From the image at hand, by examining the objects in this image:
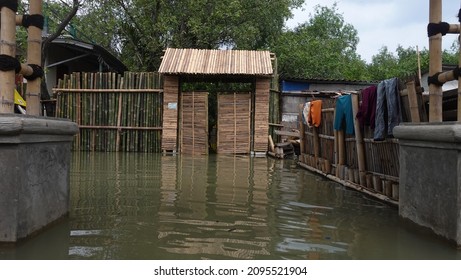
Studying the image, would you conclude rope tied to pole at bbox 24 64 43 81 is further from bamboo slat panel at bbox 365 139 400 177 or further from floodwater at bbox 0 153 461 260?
bamboo slat panel at bbox 365 139 400 177

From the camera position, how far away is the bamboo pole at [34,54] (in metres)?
5.02

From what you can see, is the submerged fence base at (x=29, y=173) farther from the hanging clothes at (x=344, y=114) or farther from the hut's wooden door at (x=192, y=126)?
the hut's wooden door at (x=192, y=126)

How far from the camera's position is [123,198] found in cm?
663

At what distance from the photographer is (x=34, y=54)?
5.17 meters

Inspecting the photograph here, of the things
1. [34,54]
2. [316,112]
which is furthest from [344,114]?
[34,54]

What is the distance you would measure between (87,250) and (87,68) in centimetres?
2091

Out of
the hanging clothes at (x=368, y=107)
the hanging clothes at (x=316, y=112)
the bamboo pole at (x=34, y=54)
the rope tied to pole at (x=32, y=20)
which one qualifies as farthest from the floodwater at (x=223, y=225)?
the hanging clothes at (x=316, y=112)

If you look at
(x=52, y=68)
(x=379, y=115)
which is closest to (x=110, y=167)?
(x=379, y=115)

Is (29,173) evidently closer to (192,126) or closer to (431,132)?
(431,132)

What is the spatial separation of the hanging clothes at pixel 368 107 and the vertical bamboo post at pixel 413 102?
3.52 ft

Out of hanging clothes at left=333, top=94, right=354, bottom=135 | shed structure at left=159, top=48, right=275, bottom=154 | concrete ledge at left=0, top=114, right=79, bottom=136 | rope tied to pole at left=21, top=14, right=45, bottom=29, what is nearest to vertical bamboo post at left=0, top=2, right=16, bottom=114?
concrete ledge at left=0, top=114, right=79, bottom=136

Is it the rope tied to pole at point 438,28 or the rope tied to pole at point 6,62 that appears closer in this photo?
the rope tied to pole at point 6,62

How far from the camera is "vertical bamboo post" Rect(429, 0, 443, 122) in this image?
506cm

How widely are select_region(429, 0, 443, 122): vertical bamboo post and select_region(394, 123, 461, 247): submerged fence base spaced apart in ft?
1.09
